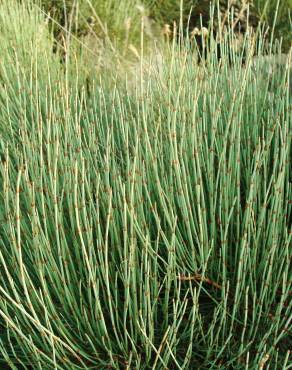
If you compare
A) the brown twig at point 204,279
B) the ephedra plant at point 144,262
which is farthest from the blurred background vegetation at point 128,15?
the brown twig at point 204,279

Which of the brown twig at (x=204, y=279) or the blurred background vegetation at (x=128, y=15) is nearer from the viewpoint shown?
the brown twig at (x=204, y=279)

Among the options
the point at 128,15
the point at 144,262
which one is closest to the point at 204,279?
the point at 144,262

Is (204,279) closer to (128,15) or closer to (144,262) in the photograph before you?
(144,262)

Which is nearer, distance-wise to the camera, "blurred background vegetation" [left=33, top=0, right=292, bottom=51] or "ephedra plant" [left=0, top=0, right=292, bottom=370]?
"ephedra plant" [left=0, top=0, right=292, bottom=370]

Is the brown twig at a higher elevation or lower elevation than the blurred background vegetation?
lower

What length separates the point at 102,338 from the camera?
1123 mm

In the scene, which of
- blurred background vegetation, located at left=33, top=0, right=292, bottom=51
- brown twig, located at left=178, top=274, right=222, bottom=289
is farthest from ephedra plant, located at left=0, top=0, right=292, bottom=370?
blurred background vegetation, located at left=33, top=0, right=292, bottom=51

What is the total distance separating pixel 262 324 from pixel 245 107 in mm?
692

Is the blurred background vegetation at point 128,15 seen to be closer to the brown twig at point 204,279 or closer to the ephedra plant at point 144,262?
the ephedra plant at point 144,262

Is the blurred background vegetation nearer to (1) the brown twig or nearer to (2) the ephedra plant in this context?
(2) the ephedra plant

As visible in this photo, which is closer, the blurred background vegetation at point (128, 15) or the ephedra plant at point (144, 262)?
the ephedra plant at point (144, 262)

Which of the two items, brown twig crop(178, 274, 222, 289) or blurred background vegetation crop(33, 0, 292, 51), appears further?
blurred background vegetation crop(33, 0, 292, 51)

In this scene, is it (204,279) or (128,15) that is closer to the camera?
(204,279)

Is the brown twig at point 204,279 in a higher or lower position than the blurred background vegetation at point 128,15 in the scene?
lower
